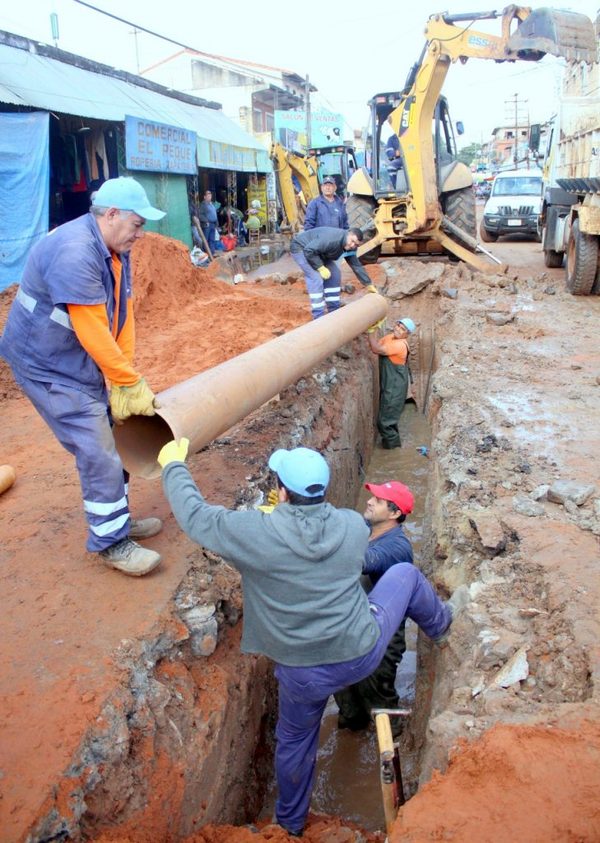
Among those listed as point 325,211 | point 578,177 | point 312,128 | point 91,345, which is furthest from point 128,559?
point 312,128

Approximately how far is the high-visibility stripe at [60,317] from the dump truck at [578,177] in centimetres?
852

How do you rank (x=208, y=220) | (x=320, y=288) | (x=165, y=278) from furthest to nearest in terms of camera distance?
(x=208, y=220) → (x=165, y=278) → (x=320, y=288)

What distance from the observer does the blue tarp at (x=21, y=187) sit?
33.6 feet

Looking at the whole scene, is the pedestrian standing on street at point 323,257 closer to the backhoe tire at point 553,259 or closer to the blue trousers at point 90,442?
the blue trousers at point 90,442

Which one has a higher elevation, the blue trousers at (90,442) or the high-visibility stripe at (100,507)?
the blue trousers at (90,442)

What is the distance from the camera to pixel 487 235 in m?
20.5

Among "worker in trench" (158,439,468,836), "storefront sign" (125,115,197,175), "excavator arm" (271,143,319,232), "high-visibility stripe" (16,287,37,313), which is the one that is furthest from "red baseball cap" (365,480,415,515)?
"excavator arm" (271,143,319,232)

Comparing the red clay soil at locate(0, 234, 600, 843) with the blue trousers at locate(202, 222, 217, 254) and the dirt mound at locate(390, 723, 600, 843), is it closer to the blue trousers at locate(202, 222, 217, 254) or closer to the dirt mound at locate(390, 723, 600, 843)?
the dirt mound at locate(390, 723, 600, 843)

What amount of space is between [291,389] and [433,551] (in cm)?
262

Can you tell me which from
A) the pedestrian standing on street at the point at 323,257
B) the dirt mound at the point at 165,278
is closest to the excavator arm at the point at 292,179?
the dirt mound at the point at 165,278

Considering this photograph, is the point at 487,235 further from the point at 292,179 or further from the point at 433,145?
the point at 433,145

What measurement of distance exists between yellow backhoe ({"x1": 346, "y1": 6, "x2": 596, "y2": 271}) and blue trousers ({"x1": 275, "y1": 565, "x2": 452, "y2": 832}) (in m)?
8.37

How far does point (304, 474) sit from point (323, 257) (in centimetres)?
584

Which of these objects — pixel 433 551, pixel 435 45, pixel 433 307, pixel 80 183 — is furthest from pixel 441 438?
pixel 80 183
